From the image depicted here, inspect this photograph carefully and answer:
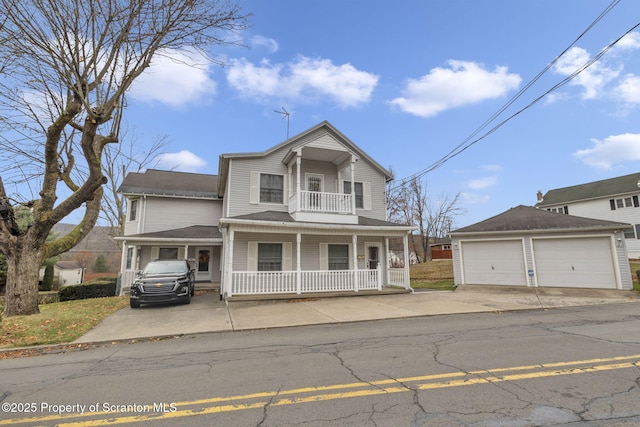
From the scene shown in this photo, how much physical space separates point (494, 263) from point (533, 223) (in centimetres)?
254

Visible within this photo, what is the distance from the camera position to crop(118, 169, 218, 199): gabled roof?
17.8 m

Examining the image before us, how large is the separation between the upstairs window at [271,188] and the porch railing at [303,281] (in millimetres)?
3900

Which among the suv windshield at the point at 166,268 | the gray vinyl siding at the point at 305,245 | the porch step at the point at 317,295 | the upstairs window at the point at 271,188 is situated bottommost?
the porch step at the point at 317,295

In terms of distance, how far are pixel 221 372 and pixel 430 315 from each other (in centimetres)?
624

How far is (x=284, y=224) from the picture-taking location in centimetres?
1242

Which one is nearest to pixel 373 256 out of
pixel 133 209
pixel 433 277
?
pixel 433 277

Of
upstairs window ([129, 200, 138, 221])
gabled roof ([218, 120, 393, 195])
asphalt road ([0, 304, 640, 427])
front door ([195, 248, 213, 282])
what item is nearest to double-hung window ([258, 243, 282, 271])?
gabled roof ([218, 120, 393, 195])

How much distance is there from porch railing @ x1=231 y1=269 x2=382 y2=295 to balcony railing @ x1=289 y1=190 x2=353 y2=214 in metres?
2.80

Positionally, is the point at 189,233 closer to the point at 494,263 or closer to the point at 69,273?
the point at 494,263

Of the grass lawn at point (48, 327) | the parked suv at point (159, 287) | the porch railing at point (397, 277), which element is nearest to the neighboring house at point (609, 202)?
the porch railing at point (397, 277)

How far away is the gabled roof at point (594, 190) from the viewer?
2772cm

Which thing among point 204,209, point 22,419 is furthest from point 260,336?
point 204,209

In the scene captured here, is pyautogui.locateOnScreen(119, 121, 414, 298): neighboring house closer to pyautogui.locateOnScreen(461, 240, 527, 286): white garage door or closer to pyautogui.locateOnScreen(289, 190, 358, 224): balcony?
pyautogui.locateOnScreen(289, 190, 358, 224): balcony

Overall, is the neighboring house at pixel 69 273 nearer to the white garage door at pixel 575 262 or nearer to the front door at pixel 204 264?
the front door at pixel 204 264
